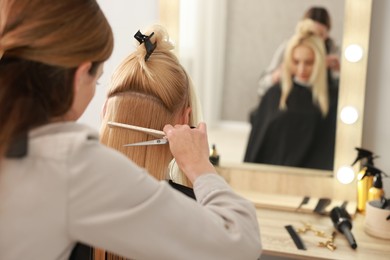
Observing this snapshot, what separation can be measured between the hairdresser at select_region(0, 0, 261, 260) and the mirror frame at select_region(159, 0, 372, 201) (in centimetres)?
93

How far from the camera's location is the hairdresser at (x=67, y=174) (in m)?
0.66

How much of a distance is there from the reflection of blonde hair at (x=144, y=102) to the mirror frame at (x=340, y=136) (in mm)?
599

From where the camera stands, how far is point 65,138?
2.20 ft

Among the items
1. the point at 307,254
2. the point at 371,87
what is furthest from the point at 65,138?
the point at 371,87

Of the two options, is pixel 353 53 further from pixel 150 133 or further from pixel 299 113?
pixel 150 133

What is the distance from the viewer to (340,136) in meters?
1.60

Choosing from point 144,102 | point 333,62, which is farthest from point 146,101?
point 333,62

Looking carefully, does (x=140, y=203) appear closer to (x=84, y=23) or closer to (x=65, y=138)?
(x=65, y=138)

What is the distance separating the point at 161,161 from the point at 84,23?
44 cm

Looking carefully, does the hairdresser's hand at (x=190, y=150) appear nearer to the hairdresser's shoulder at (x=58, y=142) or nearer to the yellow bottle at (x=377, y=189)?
the hairdresser's shoulder at (x=58, y=142)

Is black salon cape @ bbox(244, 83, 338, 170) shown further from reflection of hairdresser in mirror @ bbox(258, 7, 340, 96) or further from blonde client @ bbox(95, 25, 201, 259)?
blonde client @ bbox(95, 25, 201, 259)

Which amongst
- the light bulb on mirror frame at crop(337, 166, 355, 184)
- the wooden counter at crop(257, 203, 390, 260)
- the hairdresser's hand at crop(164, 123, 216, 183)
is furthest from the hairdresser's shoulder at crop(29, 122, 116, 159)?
the light bulb on mirror frame at crop(337, 166, 355, 184)

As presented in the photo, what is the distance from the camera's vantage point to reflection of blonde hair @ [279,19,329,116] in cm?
157

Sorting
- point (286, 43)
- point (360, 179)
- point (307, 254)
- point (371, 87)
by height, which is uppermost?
point (286, 43)
